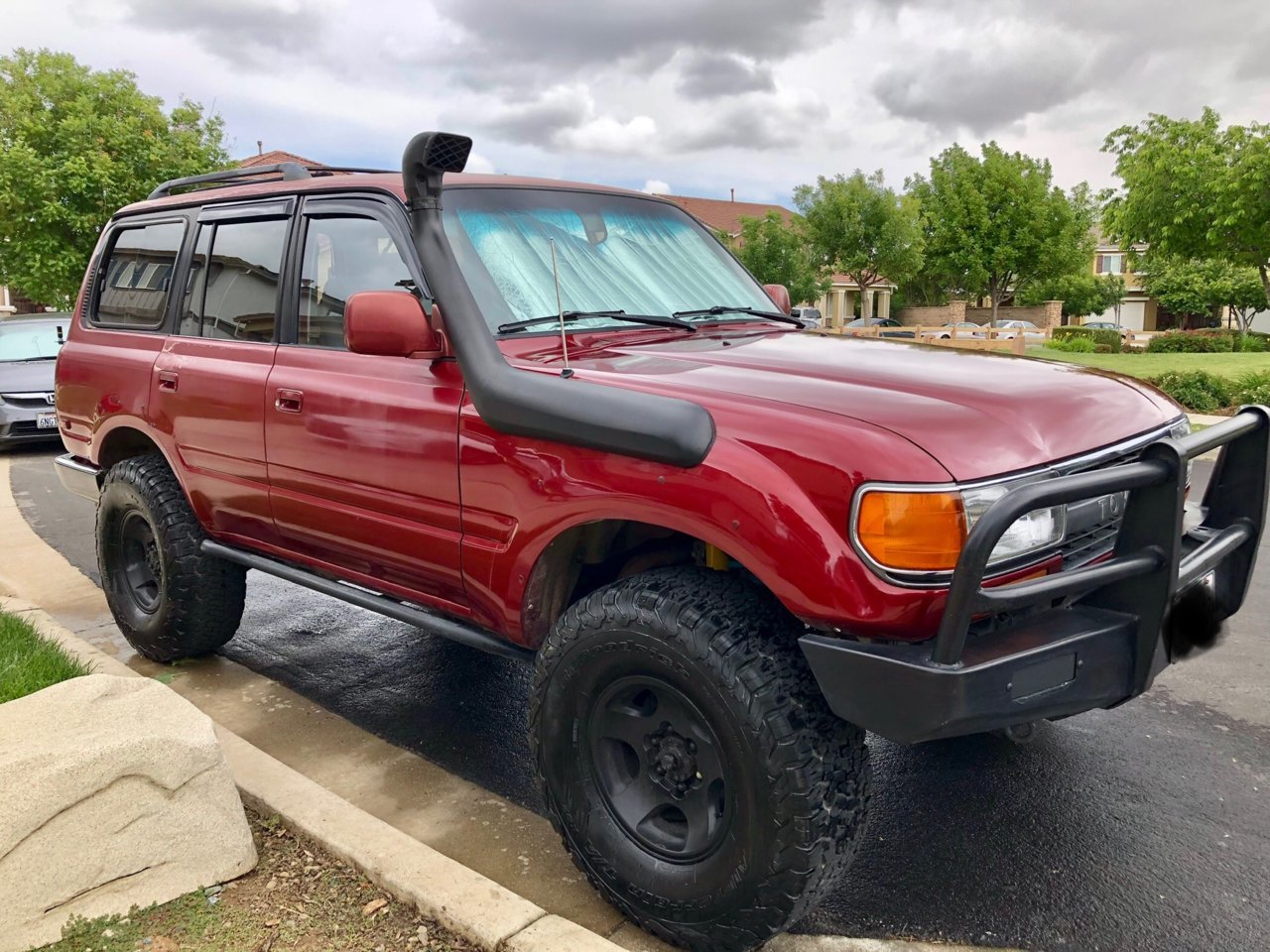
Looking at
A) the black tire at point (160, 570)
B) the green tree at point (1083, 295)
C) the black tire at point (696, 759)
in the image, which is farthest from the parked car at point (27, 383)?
the green tree at point (1083, 295)

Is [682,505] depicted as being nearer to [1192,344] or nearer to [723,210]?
[1192,344]

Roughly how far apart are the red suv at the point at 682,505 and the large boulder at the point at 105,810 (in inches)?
31.9

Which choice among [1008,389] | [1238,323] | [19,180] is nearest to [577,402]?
[1008,389]

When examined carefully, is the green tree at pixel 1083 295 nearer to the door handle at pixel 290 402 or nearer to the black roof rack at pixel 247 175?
the black roof rack at pixel 247 175

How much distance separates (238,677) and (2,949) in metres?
2.19

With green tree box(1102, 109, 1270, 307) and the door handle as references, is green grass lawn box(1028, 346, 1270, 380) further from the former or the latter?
the door handle

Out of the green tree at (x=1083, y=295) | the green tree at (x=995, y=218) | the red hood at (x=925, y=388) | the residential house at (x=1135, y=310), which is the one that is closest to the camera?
the red hood at (x=925, y=388)

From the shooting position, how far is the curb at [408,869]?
8.03ft

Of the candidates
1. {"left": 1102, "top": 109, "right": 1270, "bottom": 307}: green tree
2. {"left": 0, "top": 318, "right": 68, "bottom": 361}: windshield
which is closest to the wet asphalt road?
{"left": 0, "top": 318, "right": 68, "bottom": 361}: windshield

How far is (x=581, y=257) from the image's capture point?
3.52m

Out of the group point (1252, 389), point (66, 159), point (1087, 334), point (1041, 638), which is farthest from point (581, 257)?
point (1087, 334)

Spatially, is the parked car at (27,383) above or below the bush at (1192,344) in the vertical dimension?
above

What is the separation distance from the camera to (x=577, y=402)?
2572 millimetres

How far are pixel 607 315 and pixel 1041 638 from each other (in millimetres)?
1672
